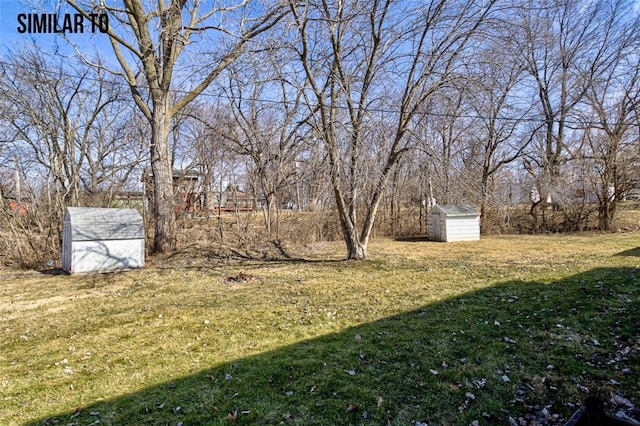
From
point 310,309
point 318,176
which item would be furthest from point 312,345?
point 318,176

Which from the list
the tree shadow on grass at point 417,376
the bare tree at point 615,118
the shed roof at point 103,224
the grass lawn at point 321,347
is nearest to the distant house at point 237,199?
the shed roof at point 103,224

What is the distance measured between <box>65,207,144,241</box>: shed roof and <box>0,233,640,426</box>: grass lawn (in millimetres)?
923

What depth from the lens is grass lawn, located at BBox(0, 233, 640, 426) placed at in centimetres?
226

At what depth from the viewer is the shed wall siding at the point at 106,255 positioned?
6.52 m

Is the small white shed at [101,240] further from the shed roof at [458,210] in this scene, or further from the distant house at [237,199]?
the shed roof at [458,210]

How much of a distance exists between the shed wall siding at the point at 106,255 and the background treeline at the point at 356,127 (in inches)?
55.0

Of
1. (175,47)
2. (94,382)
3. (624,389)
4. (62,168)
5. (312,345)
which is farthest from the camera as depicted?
(62,168)

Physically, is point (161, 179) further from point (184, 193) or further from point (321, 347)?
point (321, 347)

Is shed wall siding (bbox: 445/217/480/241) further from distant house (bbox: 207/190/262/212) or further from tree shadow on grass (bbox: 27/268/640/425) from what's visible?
tree shadow on grass (bbox: 27/268/640/425)

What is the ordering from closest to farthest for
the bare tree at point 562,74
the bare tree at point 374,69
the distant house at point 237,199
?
the bare tree at point 374,69
the distant house at point 237,199
the bare tree at point 562,74

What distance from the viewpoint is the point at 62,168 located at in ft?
33.7

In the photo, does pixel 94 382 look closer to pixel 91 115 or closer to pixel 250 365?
pixel 250 365

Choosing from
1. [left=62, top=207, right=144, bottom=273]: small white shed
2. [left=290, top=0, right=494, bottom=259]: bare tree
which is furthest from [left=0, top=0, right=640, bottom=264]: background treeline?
[left=62, top=207, right=144, bottom=273]: small white shed

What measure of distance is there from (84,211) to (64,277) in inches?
51.3
